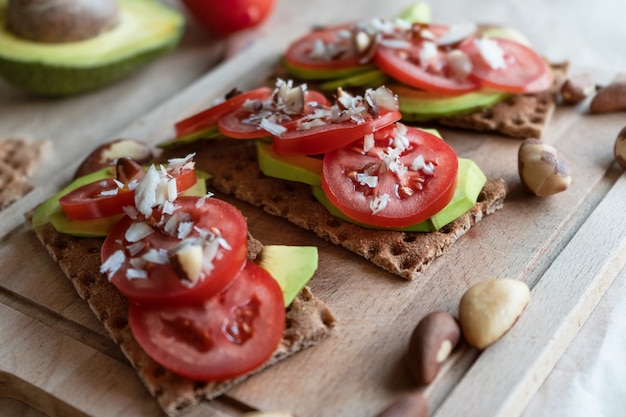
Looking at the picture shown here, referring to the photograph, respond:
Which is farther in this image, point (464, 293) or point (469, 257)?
point (469, 257)

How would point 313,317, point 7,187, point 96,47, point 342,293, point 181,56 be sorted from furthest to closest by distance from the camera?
point 181,56, point 96,47, point 7,187, point 342,293, point 313,317

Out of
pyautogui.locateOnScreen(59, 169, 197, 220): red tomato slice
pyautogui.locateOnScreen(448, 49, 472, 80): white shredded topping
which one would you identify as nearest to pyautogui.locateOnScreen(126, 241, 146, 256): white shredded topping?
pyautogui.locateOnScreen(59, 169, 197, 220): red tomato slice

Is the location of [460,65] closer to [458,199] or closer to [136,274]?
[458,199]

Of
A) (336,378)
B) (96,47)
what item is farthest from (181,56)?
(336,378)

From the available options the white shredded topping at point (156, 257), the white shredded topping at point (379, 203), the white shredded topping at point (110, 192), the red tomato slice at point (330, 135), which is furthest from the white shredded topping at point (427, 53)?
the white shredded topping at point (156, 257)

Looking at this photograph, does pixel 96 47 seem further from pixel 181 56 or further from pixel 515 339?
pixel 515 339

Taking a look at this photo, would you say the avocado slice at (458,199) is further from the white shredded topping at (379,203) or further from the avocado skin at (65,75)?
the avocado skin at (65,75)
